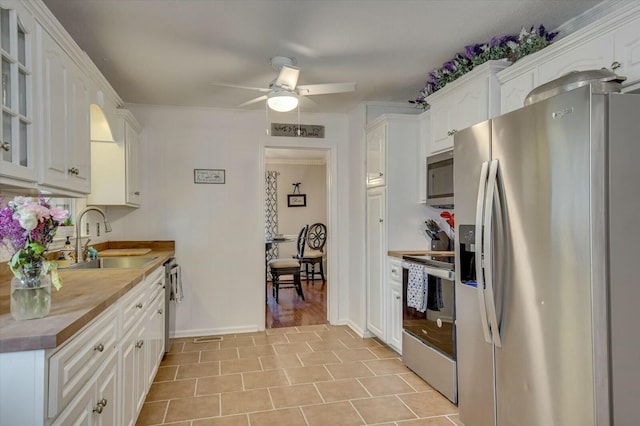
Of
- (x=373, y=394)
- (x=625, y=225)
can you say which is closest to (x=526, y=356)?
(x=625, y=225)

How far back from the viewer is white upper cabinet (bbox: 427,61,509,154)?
2502mm

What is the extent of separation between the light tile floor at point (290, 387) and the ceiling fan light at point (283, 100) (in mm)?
2050

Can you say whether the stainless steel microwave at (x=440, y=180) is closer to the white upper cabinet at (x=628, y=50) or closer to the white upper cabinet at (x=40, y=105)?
the white upper cabinet at (x=628, y=50)

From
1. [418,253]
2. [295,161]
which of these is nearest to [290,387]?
[418,253]

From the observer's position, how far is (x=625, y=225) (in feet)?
4.71

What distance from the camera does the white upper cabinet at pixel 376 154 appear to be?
360 cm

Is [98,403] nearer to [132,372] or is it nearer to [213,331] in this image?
[132,372]

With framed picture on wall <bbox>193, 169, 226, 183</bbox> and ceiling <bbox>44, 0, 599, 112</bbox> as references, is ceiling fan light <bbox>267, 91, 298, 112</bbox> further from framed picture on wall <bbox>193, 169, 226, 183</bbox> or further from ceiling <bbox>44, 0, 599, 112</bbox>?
framed picture on wall <bbox>193, 169, 226, 183</bbox>

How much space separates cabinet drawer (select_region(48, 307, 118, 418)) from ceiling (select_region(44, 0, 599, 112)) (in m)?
1.69

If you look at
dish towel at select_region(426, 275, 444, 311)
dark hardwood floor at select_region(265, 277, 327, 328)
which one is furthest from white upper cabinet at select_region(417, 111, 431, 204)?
dark hardwood floor at select_region(265, 277, 327, 328)

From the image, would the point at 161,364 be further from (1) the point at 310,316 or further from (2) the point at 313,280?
(2) the point at 313,280

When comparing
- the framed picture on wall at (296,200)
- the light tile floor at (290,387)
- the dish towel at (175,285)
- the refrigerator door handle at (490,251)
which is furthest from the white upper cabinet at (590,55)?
A: the framed picture on wall at (296,200)

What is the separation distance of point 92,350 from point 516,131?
196 cm

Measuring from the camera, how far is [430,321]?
279cm
